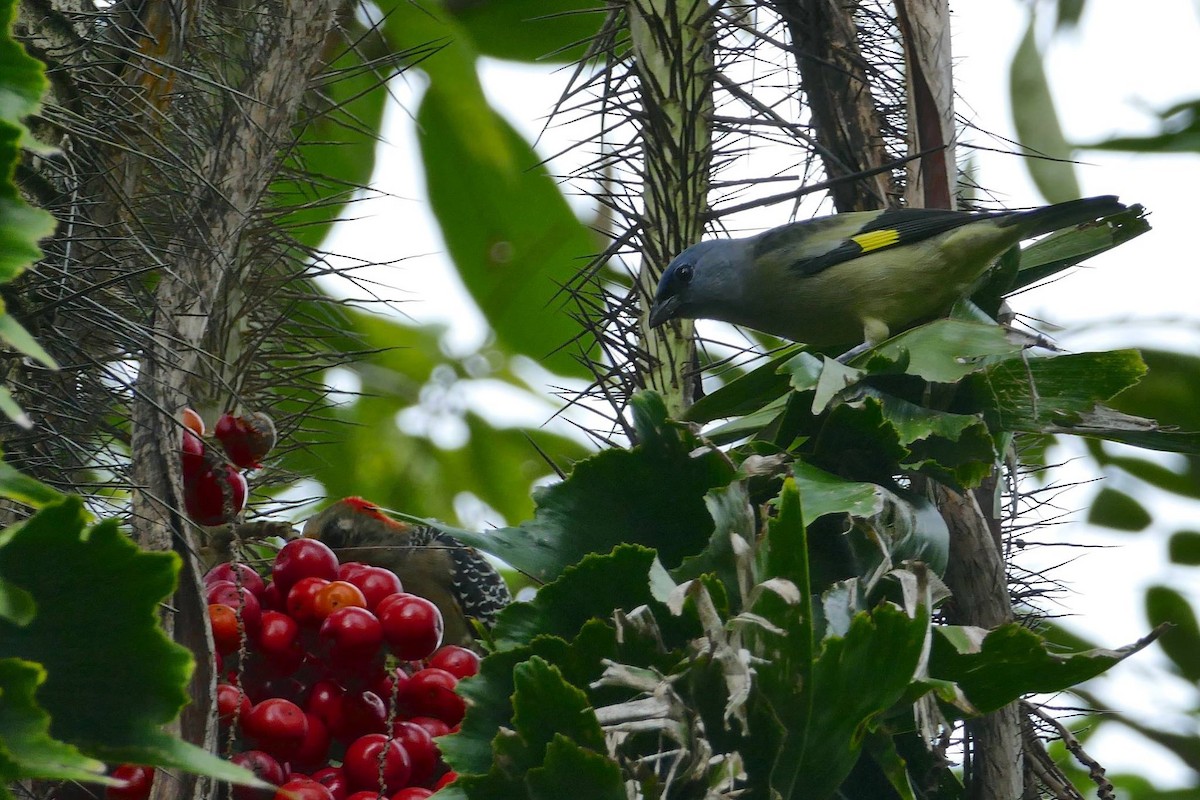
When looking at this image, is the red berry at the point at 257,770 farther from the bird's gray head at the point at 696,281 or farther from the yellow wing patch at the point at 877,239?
the yellow wing patch at the point at 877,239

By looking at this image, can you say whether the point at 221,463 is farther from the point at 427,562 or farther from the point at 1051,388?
the point at 1051,388

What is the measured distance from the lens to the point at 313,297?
1666mm

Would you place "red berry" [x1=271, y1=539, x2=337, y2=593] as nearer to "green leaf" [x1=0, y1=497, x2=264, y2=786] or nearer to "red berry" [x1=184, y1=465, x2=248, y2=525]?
"red berry" [x1=184, y1=465, x2=248, y2=525]

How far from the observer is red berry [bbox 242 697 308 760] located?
113 cm

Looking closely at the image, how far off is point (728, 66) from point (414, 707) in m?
1.00

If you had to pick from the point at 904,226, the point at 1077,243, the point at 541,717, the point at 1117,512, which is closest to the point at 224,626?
the point at 541,717

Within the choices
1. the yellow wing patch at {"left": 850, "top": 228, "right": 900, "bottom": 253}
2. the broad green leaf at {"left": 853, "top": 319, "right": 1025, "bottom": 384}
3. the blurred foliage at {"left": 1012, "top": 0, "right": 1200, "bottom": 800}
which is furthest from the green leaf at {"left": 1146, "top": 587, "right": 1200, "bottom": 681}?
the broad green leaf at {"left": 853, "top": 319, "right": 1025, "bottom": 384}

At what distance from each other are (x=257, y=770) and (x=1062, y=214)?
66.5 inches

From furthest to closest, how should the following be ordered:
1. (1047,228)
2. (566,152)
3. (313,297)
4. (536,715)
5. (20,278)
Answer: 1. (1047,228)
2. (566,152)
3. (313,297)
4. (20,278)
5. (536,715)

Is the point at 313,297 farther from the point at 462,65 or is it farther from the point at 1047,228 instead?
the point at 462,65

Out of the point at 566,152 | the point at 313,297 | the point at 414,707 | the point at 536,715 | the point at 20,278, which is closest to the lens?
the point at 536,715

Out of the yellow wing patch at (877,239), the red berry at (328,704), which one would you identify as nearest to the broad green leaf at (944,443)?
the red berry at (328,704)

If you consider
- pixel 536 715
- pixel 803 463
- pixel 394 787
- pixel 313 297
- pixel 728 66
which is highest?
pixel 728 66

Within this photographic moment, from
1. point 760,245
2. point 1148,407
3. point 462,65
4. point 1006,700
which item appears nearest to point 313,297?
point 1006,700
